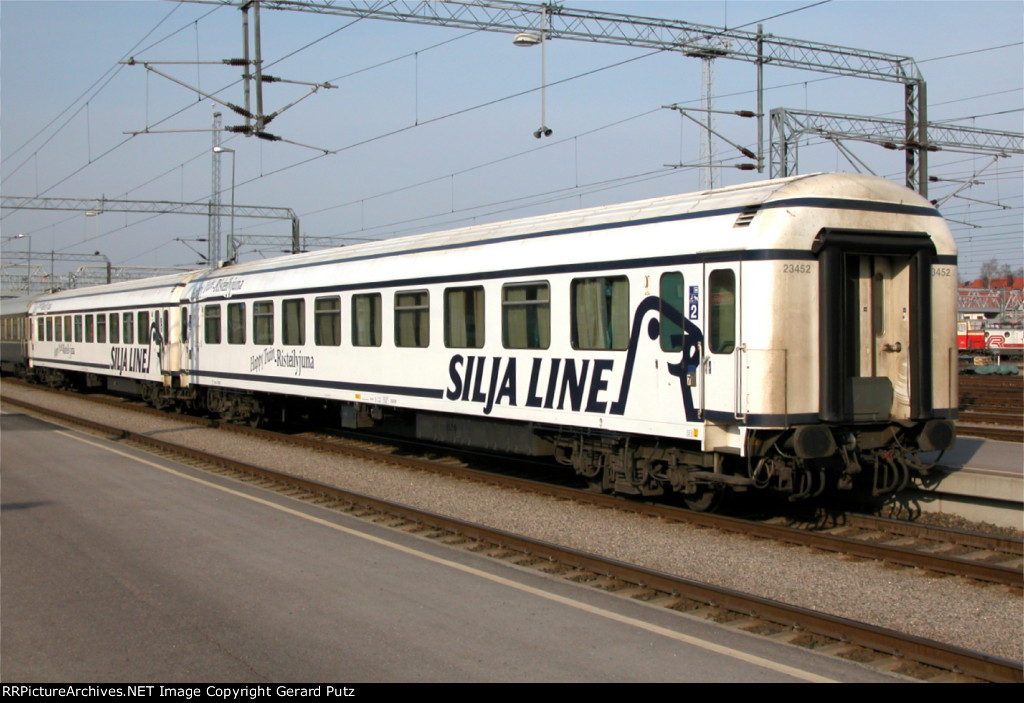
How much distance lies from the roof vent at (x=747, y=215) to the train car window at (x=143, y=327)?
19.2m

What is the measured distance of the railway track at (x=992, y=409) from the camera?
652 inches

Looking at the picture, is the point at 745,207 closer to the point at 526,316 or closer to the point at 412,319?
the point at 526,316

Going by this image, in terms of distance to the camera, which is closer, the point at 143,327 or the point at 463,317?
the point at 463,317

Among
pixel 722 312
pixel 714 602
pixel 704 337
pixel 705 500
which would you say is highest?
pixel 722 312

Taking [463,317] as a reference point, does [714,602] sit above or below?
below

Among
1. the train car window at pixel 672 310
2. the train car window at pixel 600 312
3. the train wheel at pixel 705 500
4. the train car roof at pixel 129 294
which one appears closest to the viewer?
the train car window at pixel 672 310

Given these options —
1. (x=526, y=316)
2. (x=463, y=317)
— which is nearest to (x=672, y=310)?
(x=526, y=316)

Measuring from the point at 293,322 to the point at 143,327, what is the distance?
9302 mm

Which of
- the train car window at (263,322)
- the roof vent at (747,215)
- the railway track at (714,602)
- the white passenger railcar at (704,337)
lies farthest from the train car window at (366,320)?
the roof vent at (747,215)

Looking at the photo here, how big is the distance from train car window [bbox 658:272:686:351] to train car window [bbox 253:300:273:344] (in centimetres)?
1045

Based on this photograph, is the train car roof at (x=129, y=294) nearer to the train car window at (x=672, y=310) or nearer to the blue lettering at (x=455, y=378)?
the blue lettering at (x=455, y=378)

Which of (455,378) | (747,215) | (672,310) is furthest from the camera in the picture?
(455,378)

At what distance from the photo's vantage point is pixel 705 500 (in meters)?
10.2

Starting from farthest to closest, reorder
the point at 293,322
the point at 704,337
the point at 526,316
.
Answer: the point at 293,322 → the point at 526,316 → the point at 704,337
